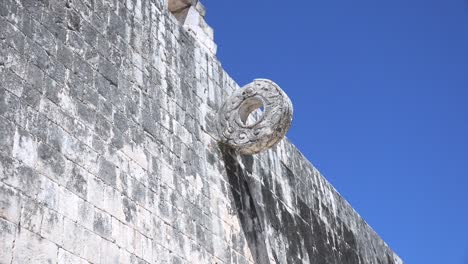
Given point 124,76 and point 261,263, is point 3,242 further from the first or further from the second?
point 261,263

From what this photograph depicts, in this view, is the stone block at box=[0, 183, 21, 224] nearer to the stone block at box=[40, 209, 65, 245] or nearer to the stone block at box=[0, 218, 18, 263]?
the stone block at box=[0, 218, 18, 263]

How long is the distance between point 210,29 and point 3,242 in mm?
4385

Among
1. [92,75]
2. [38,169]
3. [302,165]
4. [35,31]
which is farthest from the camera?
[302,165]

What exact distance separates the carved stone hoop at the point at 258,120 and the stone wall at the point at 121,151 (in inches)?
6.3

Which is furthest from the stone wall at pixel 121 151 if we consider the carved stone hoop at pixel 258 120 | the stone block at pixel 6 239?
the carved stone hoop at pixel 258 120

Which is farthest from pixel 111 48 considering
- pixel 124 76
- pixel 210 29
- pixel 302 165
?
pixel 302 165

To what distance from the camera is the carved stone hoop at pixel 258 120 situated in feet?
23.4

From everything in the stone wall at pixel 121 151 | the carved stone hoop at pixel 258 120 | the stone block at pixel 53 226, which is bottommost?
the stone block at pixel 53 226

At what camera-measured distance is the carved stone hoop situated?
712cm

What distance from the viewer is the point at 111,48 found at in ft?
19.1

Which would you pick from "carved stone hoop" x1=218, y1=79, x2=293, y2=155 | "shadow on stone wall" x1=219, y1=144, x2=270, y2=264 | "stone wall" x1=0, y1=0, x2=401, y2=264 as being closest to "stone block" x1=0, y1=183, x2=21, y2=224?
"stone wall" x1=0, y1=0, x2=401, y2=264

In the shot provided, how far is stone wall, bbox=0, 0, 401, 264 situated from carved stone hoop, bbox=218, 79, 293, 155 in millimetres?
161

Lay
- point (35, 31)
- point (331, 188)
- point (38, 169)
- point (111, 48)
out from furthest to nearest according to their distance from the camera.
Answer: point (331, 188), point (111, 48), point (35, 31), point (38, 169)

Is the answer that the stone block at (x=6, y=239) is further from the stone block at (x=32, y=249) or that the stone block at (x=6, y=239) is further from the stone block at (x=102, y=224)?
the stone block at (x=102, y=224)
